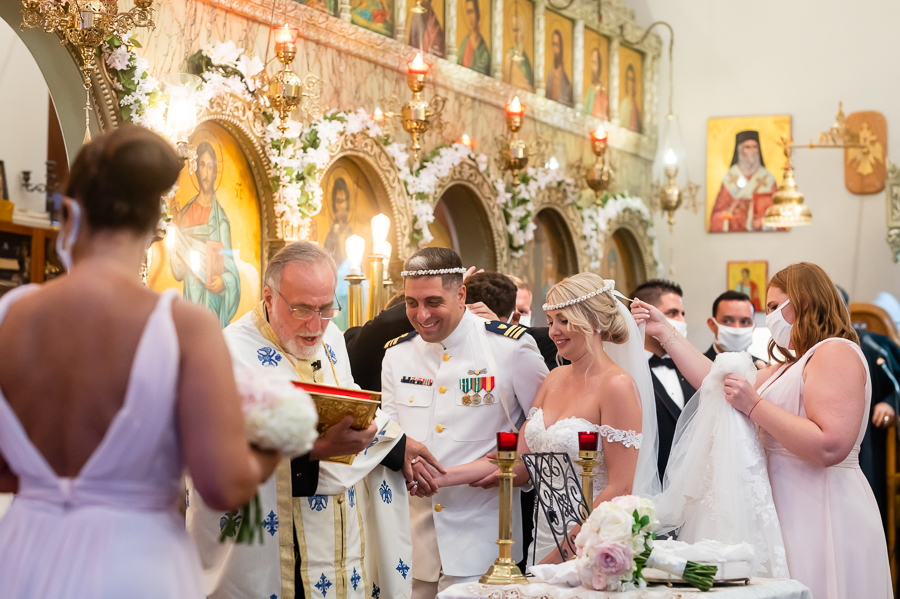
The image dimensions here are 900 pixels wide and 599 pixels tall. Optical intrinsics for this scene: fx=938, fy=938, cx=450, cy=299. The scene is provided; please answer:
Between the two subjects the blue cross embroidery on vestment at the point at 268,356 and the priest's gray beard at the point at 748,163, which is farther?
the priest's gray beard at the point at 748,163

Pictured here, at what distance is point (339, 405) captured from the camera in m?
2.78

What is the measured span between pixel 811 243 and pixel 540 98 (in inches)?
208

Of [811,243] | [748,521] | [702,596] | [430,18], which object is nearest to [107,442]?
[702,596]

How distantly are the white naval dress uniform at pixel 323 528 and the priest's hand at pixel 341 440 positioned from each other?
0.30 m

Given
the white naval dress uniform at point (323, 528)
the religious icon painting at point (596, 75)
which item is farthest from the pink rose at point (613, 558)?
the religious icon painting at point (596, 75)

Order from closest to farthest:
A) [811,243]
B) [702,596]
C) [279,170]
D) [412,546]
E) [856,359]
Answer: [702,596] → [856,359] → [412,546] → [279,170] → [811,243]

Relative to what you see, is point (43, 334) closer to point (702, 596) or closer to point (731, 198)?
point (702, 596)

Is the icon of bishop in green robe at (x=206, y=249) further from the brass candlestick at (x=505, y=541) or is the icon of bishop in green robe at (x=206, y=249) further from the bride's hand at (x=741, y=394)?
the bride's hand at (x=741, y=394)

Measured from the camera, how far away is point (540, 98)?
37.8 feet

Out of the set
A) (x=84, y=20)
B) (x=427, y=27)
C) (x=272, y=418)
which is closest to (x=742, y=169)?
(x=427, y=27)

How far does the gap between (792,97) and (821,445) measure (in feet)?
39.4

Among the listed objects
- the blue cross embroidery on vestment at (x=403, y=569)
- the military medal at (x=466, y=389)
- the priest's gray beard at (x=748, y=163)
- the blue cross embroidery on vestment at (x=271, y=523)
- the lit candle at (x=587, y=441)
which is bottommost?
the blue cross embroidery on vestment at (x=403, y=569)

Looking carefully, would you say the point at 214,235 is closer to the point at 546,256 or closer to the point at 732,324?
the point at 732,324

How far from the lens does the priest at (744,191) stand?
46.9 ft
